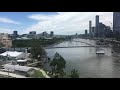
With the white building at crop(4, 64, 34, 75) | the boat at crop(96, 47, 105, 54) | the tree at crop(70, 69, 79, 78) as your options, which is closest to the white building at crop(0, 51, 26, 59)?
the white building at crop(4, 64, 34, 75)

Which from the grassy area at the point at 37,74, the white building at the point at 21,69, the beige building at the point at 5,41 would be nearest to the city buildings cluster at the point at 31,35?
the beige building at the point at 5,41

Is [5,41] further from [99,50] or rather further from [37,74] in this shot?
[99,50]

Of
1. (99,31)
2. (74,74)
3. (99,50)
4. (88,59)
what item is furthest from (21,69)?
(99,31)

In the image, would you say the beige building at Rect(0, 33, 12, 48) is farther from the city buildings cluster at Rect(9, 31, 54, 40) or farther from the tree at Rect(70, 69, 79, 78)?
the tree at Rect(70, 69, 79, 78)
